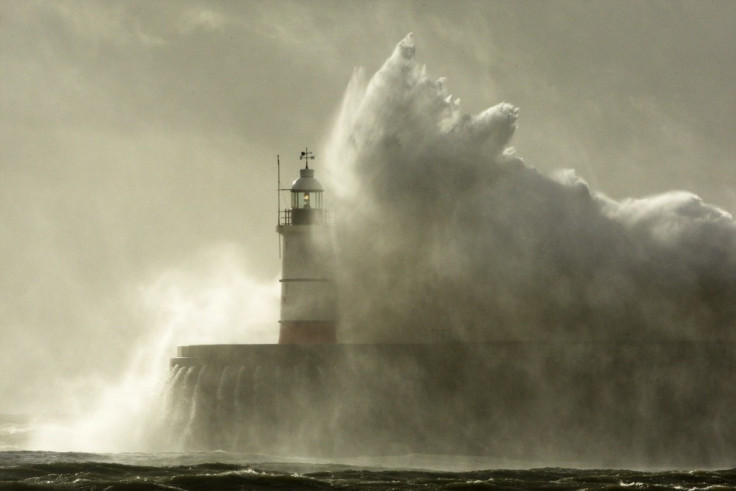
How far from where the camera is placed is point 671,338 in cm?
3488

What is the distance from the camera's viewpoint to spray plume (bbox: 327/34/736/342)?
35.4 meters

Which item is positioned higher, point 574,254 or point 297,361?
point 574,254

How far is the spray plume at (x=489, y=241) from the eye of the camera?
35438mm

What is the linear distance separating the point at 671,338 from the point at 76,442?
15.4 m

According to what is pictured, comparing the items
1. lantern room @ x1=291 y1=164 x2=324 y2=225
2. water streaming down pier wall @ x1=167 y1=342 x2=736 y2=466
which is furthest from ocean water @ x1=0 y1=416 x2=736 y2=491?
lantern room @ x1=291 y1=164 x2=324 y2=225

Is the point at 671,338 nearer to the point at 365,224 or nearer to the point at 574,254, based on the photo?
the point at 574,254

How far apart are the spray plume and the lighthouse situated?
483 millimetres

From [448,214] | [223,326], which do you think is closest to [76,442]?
[223,326]

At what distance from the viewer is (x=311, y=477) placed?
27469 millimetres

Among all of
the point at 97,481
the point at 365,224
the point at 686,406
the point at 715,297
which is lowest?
the point at 97,481

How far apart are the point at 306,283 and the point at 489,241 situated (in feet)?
15.2

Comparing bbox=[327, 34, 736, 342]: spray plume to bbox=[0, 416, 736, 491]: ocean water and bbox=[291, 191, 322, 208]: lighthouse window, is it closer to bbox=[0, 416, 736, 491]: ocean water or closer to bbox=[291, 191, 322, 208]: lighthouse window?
bbox=[291, 191, 322, 208]: lighthouse window

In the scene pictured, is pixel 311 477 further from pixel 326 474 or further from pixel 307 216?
pixel 307 216

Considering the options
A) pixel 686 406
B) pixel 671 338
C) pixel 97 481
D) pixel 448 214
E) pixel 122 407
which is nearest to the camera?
pixel 97 481
